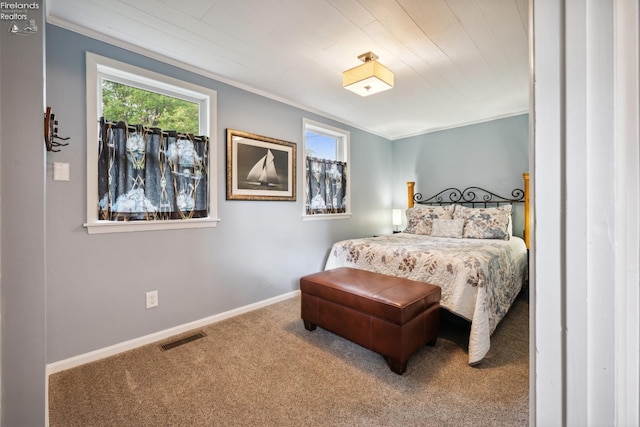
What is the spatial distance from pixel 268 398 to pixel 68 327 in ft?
4.83

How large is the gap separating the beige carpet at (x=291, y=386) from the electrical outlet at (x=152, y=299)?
318 mm

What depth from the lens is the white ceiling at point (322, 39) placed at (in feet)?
5.76

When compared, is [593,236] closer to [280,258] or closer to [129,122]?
[129,122]

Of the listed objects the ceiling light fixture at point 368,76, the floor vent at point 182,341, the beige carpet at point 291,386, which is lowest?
the beige carpet at point 291,386

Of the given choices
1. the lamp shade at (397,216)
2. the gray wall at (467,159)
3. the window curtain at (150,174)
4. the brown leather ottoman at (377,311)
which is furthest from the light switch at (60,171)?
the gray wall at (467,159)

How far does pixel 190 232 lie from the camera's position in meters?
2.48

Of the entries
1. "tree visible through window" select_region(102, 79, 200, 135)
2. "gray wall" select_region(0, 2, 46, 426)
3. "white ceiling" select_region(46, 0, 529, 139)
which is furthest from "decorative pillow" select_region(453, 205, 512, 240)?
"gray wall" select_region(0, 2, 46, 426)

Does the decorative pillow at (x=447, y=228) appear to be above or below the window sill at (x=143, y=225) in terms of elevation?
below

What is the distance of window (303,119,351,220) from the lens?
3.54 metres

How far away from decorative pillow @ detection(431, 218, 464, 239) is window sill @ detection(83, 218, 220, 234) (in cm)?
268

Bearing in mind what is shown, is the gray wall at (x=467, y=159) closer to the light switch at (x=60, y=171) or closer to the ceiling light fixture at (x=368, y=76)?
the ceiling light fixture at (x=368, y=76)

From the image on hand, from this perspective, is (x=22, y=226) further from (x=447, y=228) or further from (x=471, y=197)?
(x=471, y=197)

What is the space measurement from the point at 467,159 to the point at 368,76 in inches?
104

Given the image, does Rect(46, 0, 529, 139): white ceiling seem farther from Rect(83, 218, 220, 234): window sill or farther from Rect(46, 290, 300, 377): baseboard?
Rect(46, 290, 300, 377): baseboard
